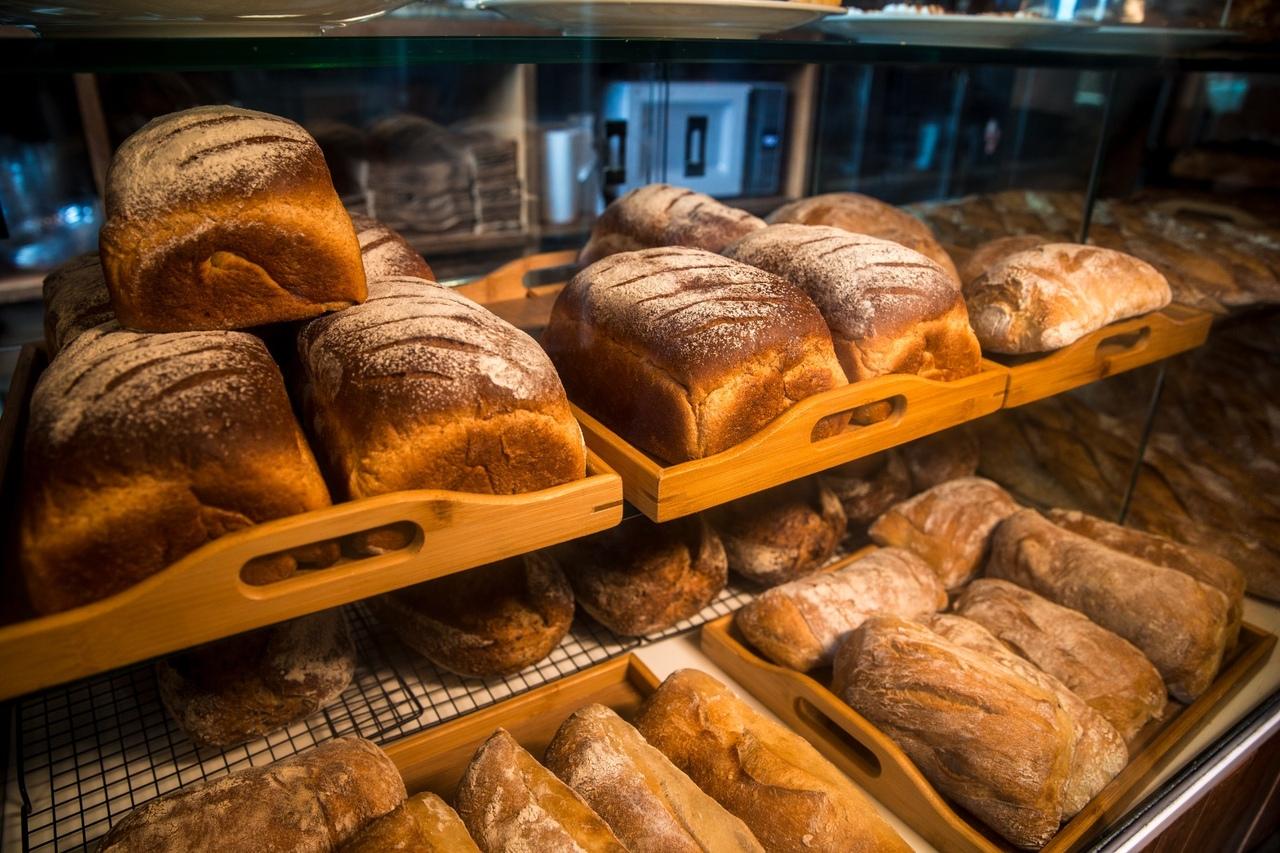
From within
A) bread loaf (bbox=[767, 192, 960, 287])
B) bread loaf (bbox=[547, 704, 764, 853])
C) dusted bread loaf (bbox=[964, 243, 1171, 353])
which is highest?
bread loaf (bbox=[767, 192, 960, 287])

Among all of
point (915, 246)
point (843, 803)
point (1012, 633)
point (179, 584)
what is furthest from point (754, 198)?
point (179, 584)

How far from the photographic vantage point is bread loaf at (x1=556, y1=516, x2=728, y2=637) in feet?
5.37

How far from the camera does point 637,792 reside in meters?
1.17

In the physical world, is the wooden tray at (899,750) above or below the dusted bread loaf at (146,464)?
below

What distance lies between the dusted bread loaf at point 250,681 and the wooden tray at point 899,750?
766 millimetres

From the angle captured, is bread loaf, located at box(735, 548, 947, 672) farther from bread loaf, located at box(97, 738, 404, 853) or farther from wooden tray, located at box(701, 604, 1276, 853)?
bread loaf, located at box(97, 738, 404, 853)

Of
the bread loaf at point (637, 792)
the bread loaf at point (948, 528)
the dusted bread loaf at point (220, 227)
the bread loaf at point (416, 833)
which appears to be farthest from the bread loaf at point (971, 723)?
the dusted bread loaf at point (220, 227)

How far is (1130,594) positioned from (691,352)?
115 centimetres

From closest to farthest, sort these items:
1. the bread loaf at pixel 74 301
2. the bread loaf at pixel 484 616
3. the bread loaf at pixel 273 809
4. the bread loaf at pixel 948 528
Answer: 1. the bread loaf at pixel 273 809
2. the bread loaf at pixel 74 301
3. the bread loaf at pixel 484 616
4. the bread loaf at pixel 948 528

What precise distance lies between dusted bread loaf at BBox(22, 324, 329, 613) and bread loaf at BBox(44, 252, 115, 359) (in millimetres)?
264

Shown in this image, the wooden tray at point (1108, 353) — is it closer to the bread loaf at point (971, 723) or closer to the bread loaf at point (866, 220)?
the bread loaf at point (866, 220)

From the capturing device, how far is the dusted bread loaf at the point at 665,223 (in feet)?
5.97

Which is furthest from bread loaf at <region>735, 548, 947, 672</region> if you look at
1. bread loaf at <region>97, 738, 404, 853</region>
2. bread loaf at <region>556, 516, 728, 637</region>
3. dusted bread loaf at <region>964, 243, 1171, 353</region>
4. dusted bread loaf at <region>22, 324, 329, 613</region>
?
dusted bread loaf at <region>22, 324, 329, 613</region>

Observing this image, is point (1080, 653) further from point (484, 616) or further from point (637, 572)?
point (484, 616)
